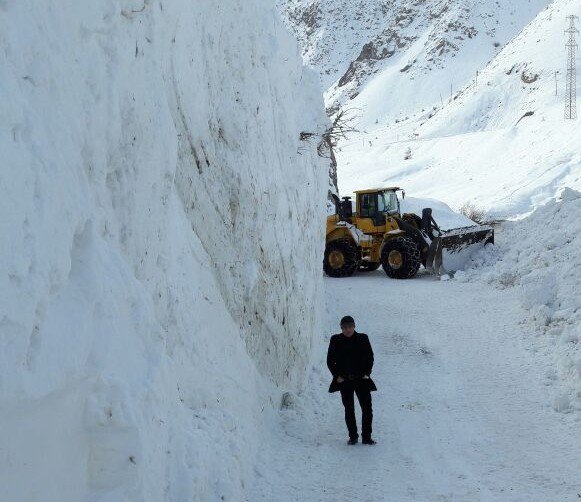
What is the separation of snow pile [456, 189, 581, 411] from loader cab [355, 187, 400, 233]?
2.62 metres

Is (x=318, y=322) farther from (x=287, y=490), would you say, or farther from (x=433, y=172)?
(x=433, y=172)

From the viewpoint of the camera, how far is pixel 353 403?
7121mm

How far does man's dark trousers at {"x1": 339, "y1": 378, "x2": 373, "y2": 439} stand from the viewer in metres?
7.11

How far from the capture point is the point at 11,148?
3.02 m

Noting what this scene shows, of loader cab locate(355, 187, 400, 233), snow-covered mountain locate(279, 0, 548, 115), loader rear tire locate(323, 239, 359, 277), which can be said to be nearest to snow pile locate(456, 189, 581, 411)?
loader cab locate(355, 187, 400, 233)

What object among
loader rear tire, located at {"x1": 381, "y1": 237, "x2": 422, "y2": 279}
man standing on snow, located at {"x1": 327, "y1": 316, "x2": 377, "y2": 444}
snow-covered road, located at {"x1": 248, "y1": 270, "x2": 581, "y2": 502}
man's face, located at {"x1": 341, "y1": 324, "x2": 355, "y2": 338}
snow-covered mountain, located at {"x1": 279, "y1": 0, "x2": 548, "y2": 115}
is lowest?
snow-covered road, located at {"x1": 248, "y1": 270, "x2": 581, "y2": 502}

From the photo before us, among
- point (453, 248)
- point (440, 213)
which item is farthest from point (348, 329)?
point (440, 213)

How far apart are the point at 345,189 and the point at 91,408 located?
37.3 m

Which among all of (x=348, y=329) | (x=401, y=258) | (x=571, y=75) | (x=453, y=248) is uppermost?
(x=571, y=75)

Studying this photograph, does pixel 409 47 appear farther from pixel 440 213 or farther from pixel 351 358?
pixel 351 358

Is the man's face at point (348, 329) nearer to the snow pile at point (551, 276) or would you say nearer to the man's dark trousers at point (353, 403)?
the man's dark trousers at point (353, 403)

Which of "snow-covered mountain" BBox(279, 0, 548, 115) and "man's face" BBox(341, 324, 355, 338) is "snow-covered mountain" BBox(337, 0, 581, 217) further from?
"man's face" BBox(341, 324, 355, 338)

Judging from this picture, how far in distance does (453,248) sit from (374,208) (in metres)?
2.51

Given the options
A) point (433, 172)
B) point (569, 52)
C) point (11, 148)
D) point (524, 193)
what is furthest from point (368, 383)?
point (569, 52)
